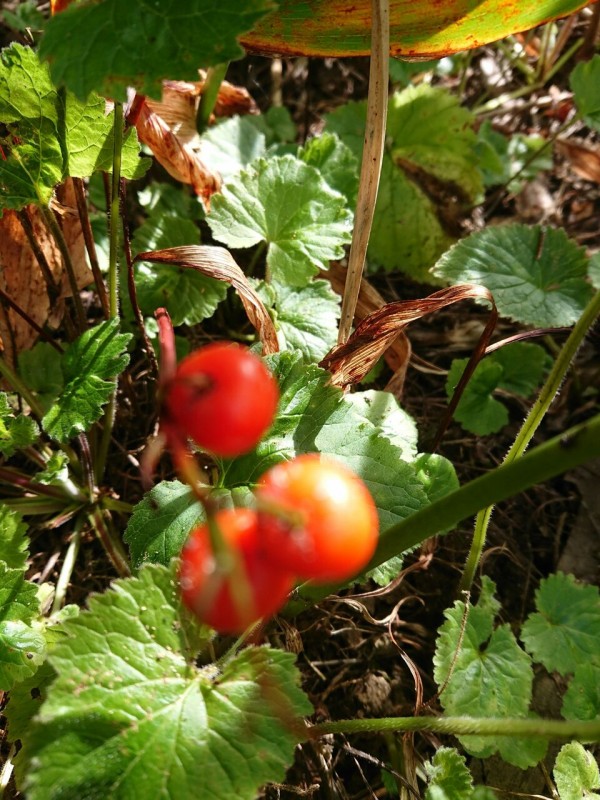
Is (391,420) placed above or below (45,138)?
below

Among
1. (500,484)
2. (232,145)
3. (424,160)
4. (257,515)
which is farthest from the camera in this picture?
(424,160)

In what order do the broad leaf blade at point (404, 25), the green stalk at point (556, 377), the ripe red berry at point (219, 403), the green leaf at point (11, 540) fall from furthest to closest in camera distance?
1. the broad leaf blade at point (404, 25)
2. the green leaf at point (11, 540)
3. the green stalk at point (556, 377)
4. the ripe red berry at point (219, 403)

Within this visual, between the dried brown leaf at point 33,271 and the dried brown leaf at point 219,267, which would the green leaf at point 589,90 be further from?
the dried brown leaf at point 33,271

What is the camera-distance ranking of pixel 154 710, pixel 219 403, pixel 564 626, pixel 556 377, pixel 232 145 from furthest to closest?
pixel 232 145, pixel 564 626, pixel 556 377, pixel 154 710, pixel 219 403

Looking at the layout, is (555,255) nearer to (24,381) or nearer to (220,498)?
(220,498)

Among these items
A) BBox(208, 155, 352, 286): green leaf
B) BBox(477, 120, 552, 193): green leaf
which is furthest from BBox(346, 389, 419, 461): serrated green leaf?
BBox(477, 120, 552, 193): green leaf

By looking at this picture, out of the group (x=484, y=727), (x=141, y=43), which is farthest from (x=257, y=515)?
(x=141, y=43)

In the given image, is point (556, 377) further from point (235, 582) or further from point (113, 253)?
point (113, 253)

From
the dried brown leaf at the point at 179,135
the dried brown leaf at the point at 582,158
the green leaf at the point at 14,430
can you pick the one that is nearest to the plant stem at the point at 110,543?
the green leaf at the point at 14,430
